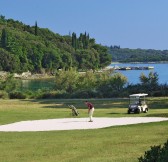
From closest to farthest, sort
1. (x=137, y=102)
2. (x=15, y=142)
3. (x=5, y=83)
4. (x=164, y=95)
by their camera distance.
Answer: (x=15, y=142), (x=137, y=102), (x=164, y=95), (x=5, y=83)

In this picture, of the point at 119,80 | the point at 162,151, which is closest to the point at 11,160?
the point at 162,151

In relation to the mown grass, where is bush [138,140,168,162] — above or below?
above

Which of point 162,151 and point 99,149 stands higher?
point 162,151

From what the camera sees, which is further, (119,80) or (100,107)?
(119,80)

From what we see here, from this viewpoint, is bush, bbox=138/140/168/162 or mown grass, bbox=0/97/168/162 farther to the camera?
mown grass, bbox=0/97/168/162

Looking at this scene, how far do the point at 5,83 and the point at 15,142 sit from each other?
59.4 meters

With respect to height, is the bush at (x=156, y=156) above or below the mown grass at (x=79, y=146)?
above

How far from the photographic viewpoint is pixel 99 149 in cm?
1647

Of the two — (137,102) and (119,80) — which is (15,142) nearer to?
(137,102)

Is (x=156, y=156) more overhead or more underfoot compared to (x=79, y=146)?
more overhead

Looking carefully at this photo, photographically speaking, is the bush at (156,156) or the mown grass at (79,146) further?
the mown grass at (79,146)

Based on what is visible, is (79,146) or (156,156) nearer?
(156,156)

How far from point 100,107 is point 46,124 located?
1707 centimetres

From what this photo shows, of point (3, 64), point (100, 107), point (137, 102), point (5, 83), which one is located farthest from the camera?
point (3, 64)
